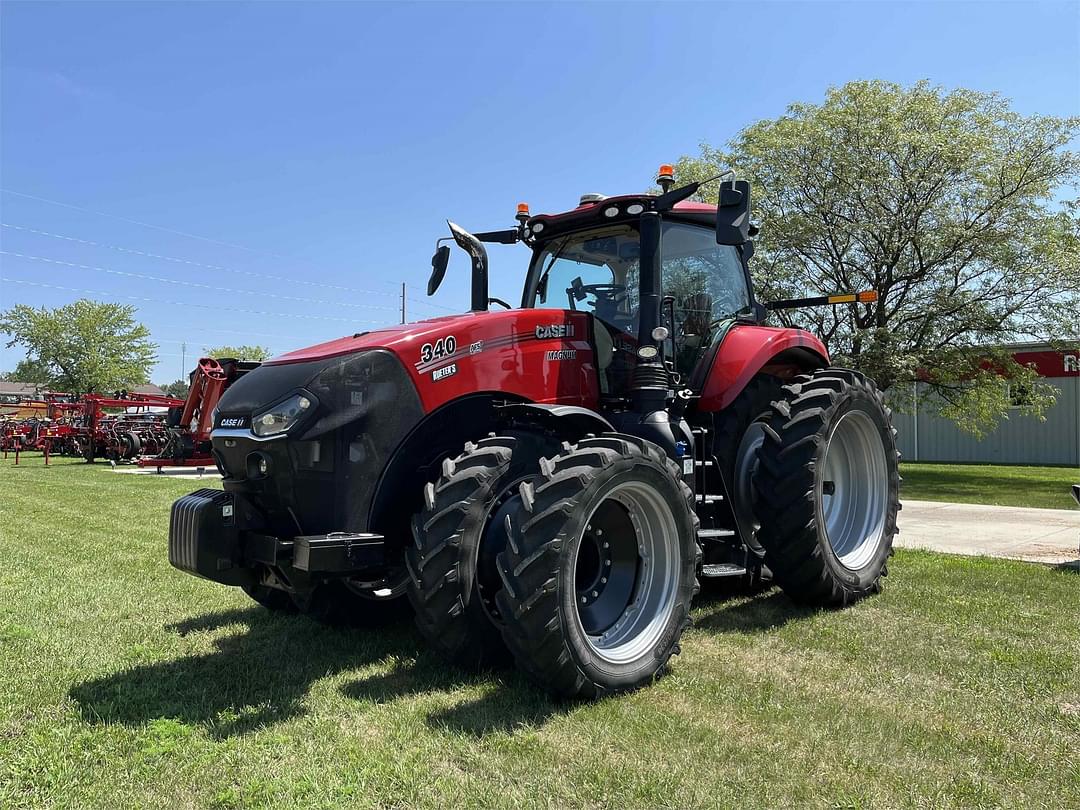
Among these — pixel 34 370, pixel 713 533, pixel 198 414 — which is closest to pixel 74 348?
pixel 34 370

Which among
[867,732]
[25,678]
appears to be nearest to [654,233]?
[867,732]

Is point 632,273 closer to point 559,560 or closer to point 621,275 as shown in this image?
point 621,275

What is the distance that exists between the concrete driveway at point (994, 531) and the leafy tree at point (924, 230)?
222 inches

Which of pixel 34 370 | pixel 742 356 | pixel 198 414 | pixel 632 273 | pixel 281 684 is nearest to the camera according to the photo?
pixel 281 684

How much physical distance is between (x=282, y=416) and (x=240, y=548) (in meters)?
0.65

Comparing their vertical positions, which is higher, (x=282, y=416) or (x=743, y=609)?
(x=282, y=416)

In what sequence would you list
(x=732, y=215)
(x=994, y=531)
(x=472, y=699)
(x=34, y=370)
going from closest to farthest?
(x=472, y=699)
(x=732, y=215)
(x=994, y=531)
(x=34, y=370)

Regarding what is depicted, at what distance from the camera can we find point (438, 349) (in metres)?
4.07

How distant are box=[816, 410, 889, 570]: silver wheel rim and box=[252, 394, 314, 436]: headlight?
381 centimetres

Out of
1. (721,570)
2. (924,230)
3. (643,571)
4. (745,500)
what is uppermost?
(924,230)

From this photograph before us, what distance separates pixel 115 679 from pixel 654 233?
369cm

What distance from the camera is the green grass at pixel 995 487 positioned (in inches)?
547

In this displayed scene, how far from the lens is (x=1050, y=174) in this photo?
1752 centimetres

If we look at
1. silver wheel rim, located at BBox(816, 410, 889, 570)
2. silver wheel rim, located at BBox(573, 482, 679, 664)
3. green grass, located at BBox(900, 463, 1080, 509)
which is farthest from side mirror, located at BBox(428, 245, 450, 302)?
green grass, located at BBox(900, 463, 1080, 509)
